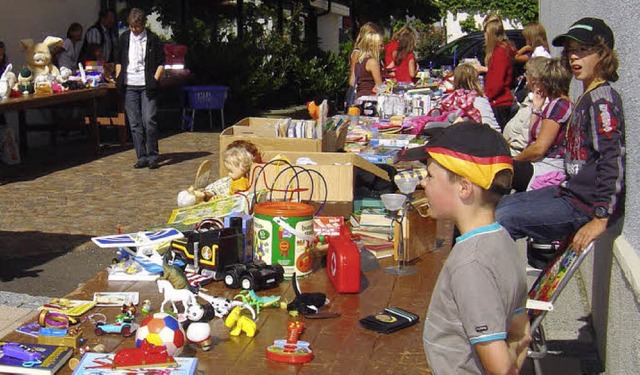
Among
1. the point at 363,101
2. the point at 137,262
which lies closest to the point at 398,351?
the point at 137,262

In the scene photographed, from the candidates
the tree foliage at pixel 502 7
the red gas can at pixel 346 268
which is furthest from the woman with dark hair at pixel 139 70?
the tree foliage at pixel 502 7

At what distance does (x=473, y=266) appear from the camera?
2.34 meters

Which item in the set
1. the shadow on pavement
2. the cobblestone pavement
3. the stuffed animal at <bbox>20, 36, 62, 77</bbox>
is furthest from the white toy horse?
the stuffed animal at <bbox>20, 36, 62, 77</bbox>

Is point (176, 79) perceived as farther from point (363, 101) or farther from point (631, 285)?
point (631, 285)

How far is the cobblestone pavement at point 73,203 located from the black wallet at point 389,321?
334 cm

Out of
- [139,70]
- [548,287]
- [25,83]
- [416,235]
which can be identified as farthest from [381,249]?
[25,83]

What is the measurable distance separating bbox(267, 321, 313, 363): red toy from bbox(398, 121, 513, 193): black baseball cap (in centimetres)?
101

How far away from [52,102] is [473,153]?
950 centimetres

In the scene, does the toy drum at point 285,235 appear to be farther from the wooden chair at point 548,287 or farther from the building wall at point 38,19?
the building wall at point 38,19

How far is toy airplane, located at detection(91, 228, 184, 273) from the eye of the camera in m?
4.15

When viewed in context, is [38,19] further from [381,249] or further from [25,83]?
[381,249]

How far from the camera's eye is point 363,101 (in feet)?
31.8

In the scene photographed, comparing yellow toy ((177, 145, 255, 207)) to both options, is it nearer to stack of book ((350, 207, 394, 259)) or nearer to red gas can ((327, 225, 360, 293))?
stack of book ((350, 207, 394, 259))

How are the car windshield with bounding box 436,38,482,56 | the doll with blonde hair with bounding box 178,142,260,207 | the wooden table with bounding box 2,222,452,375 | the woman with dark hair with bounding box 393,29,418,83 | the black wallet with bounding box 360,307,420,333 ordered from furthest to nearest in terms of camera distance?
1. the car windshield with bounding box 436,38,482,56
2. the woman with dark hair with bounding box 393,29,418,83
3. the doll with blonde hair with bounding box 178,142,260,207
4. the black wallet with bounding box 360,307,420,333
5. the wooden table with bounding box 2,222,452,375
